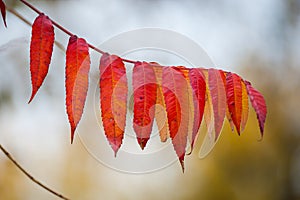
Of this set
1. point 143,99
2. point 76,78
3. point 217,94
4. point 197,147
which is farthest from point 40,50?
point 197,147

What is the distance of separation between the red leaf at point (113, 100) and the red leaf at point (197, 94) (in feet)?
0.43

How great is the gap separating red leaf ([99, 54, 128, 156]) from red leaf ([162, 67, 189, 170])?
0.26 feet

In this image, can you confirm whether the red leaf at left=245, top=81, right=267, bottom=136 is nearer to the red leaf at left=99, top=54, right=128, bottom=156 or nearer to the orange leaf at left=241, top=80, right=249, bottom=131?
the orange leaf at left=241, top=80, right=249, bottom=131

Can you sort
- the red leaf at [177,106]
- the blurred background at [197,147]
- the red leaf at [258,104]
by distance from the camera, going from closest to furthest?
1. the red leaf at [177,106]
2. the red leaf at [258,104]
3. the blurred background at [197,147]

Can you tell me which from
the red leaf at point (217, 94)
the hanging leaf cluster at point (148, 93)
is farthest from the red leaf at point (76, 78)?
the red leaf at point (217, 94)

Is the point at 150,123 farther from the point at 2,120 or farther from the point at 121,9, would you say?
the point at 121,9

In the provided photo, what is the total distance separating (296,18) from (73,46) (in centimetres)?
639

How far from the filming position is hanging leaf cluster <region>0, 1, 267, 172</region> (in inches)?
33.7

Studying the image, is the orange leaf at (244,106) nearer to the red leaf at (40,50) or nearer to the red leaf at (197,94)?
the red leaf at (197,94)

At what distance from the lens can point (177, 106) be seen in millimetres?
869

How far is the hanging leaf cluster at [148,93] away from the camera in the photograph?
0.85 meters

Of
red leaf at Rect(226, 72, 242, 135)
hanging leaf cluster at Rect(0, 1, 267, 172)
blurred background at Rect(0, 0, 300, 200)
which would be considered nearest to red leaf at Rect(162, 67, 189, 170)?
hanging leaf cluster at Rect(0, 1, 267, 172)

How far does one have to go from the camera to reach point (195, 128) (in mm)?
889

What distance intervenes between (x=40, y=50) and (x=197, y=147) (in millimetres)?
4495
